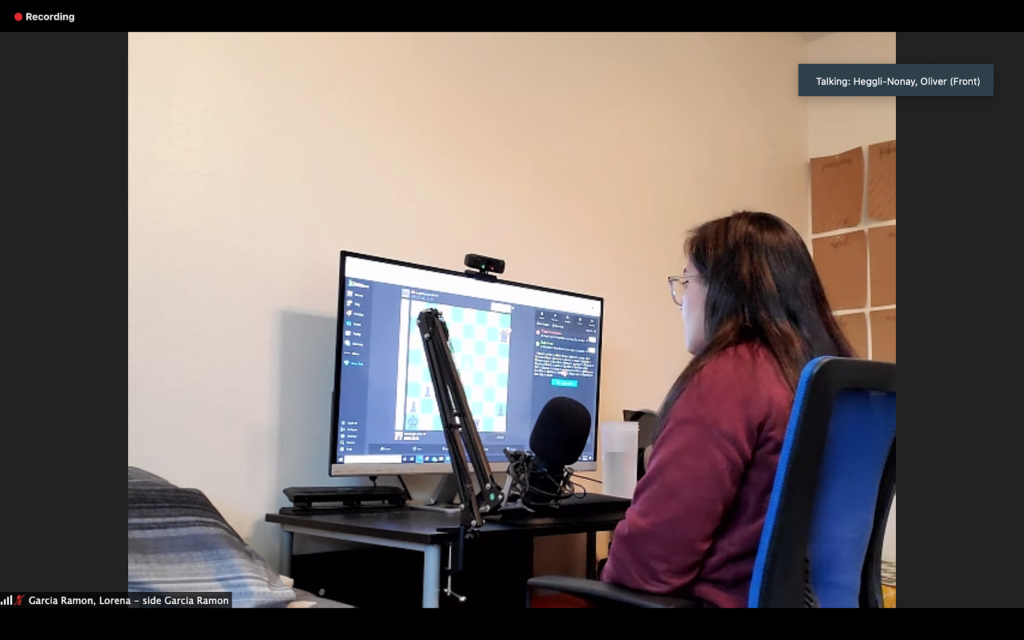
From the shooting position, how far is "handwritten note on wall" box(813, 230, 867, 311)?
330cm

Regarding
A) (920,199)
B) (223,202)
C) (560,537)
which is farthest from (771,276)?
(560,537)

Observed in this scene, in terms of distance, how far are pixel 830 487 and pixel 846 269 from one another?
7.93 ft

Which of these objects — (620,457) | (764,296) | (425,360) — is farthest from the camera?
(620,457)

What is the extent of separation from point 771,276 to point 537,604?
773 millimetres

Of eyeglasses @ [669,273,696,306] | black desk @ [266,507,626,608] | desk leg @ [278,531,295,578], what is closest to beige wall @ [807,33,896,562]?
eyeglasses @ [669,273,696,306]

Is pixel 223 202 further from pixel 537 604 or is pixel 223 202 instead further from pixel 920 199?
pixel 920 199

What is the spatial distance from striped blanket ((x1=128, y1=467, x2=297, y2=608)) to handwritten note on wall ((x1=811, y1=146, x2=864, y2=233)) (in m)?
2.67

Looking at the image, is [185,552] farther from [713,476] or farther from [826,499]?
[826,499]

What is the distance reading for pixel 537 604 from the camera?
5.53ft

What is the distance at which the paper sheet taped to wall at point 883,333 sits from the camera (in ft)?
10.4

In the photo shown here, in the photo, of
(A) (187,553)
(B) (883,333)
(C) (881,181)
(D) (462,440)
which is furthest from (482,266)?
(C) (881,181)

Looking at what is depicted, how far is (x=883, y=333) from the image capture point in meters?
3.21

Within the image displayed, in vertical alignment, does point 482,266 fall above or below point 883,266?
below
